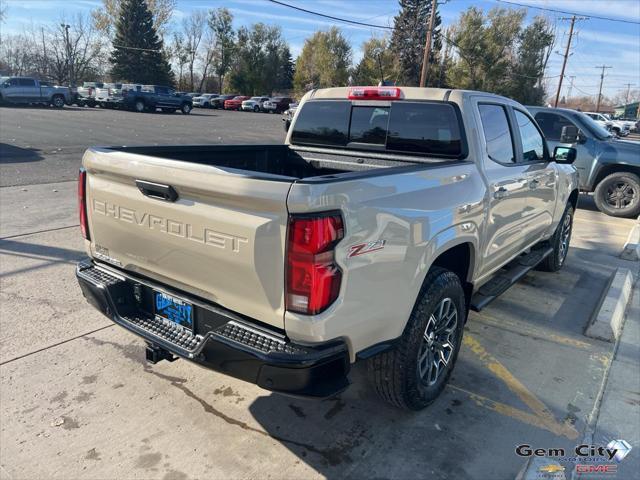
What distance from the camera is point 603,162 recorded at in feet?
31.6

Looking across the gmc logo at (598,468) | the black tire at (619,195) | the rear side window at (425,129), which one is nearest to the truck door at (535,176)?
the rear side window at (425,129)

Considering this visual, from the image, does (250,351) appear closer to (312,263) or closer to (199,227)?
→ (312,263)

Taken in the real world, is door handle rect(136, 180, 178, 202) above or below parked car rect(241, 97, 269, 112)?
above

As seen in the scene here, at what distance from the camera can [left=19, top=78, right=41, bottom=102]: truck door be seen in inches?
1292

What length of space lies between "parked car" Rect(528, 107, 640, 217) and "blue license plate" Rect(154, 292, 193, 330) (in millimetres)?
8799

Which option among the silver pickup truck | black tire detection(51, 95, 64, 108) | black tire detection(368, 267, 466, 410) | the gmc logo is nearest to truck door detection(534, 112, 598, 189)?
the silver pickup truck

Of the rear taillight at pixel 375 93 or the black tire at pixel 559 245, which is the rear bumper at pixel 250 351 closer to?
the rear taillight at pixel 375 93

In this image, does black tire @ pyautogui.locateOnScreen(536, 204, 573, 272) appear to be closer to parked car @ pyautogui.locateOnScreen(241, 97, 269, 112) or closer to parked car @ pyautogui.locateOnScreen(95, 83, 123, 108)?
parked car @ pyautogui.locateOnScreen(95, 83, 123, 108)

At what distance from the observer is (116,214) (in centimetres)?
289

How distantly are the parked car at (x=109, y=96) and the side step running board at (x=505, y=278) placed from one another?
113 ft

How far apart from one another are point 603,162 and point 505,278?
671 cm

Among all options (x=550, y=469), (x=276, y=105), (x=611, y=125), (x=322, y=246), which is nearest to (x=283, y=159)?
(x=322, y=246)

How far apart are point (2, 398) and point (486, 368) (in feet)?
10.7

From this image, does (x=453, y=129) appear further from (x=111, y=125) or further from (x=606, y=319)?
(x=111, y=125)
